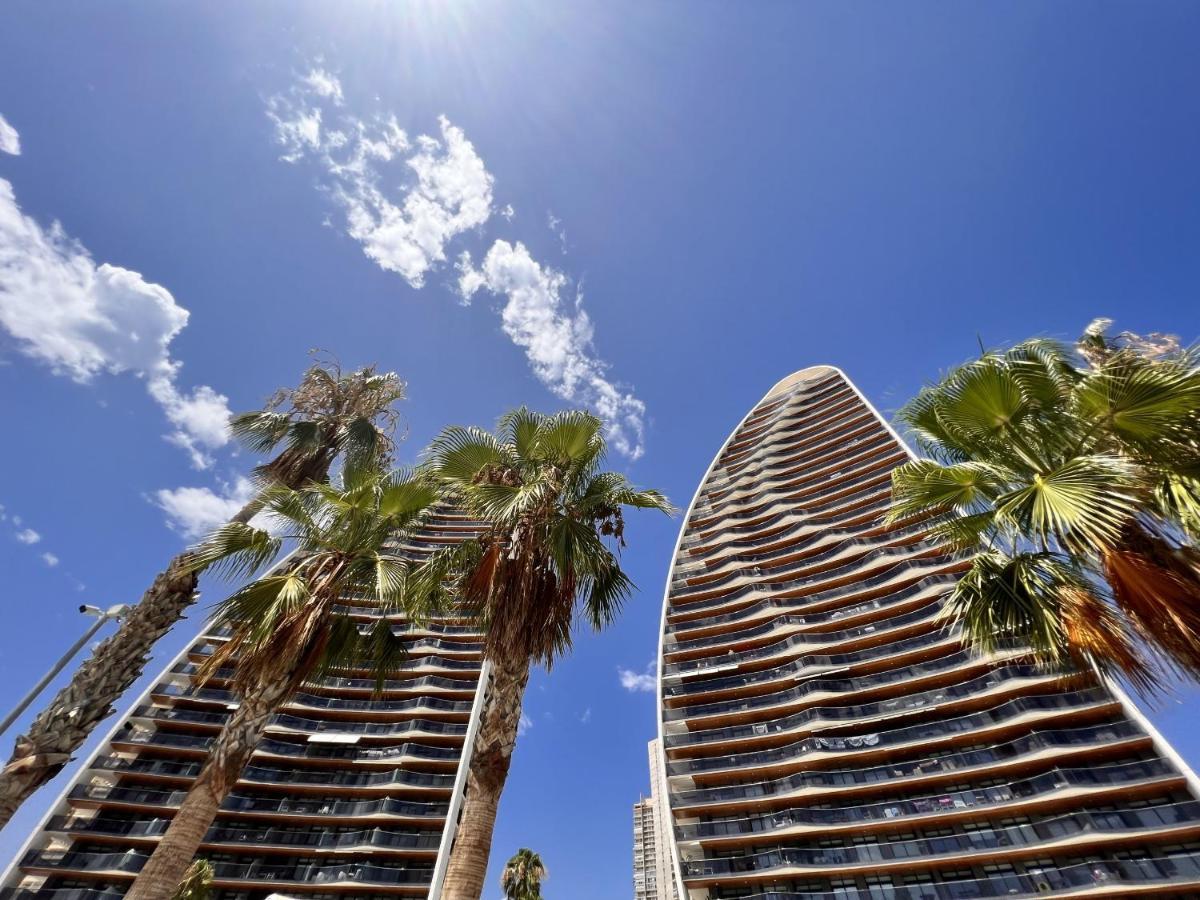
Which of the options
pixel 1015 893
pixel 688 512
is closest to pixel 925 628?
pixel 1015 893

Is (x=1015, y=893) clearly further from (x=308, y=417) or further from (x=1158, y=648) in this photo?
(x=308, y=417)

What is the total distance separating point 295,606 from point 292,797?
107 ft

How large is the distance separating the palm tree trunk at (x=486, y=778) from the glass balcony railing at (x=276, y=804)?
96.1ft

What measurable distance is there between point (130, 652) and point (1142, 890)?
3194 centimetres

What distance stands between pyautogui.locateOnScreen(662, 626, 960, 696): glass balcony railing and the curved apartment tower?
123 mm

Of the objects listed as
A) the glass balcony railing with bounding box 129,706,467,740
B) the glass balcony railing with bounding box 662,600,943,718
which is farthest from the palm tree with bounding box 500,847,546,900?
the glass balcony railing with bounding box 662,600,943,718

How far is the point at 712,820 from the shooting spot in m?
30.2

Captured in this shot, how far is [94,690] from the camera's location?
24.2ft

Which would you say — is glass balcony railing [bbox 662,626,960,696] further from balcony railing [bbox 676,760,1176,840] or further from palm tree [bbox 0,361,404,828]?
palm tree [bbox 0,361,404,828]

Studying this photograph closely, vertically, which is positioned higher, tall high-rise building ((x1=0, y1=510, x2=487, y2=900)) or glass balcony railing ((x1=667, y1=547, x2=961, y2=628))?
glass balcony railing ((x1=667, y1=547, x2=961, y2=628))

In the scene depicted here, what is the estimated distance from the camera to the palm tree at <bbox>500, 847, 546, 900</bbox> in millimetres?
31203

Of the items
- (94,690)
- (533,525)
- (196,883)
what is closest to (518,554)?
(533,525)

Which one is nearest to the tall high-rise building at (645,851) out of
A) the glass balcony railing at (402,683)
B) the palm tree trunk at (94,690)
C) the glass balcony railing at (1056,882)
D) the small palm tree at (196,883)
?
the glass balcony railing at (402,683)

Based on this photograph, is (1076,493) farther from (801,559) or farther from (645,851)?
(645,851)
